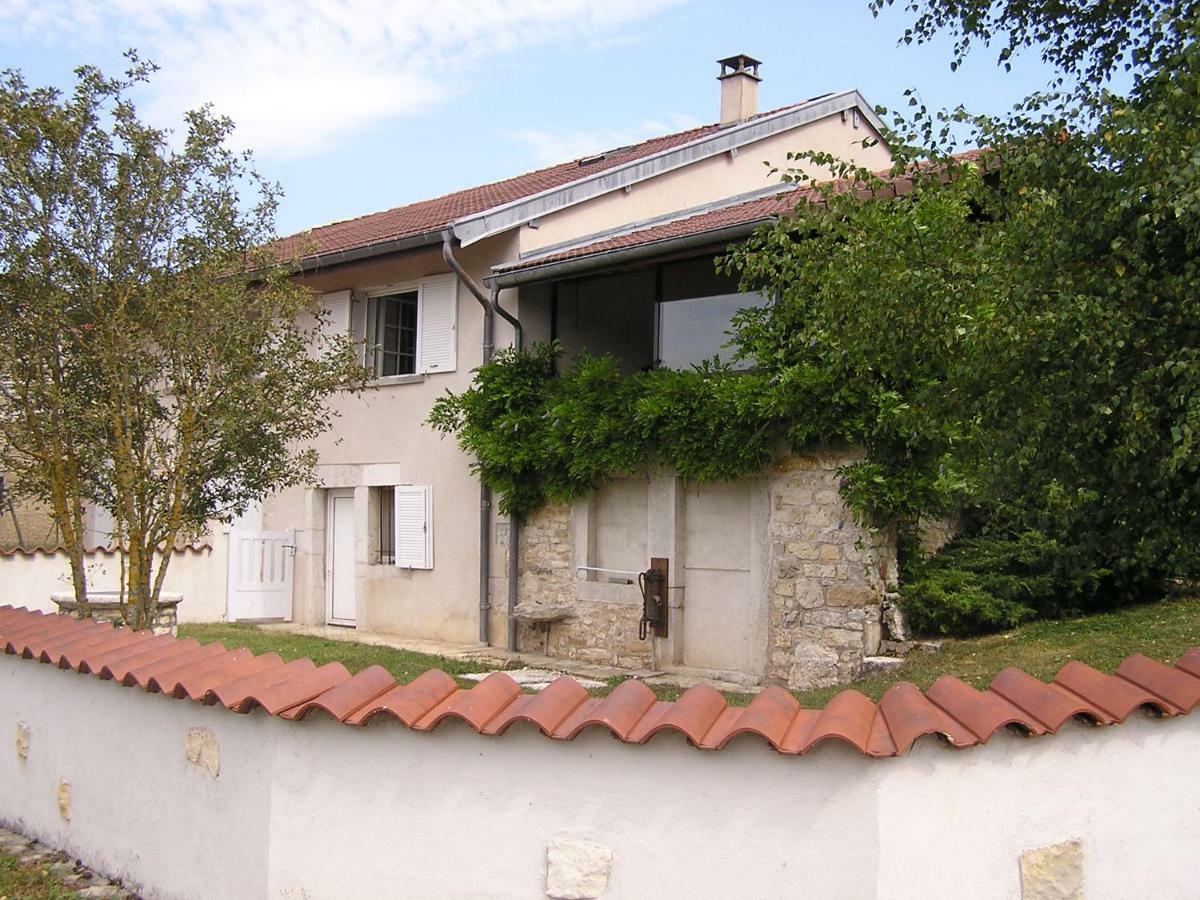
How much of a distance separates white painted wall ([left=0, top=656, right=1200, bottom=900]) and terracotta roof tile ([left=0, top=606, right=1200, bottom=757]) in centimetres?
9

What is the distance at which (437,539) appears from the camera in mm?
12570

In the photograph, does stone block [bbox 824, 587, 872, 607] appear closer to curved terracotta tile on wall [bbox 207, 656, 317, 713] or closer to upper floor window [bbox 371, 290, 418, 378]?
curved terracotta tile on wall [bbox 207, 656, 317, 713]

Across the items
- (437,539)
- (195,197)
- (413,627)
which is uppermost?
(195,197)

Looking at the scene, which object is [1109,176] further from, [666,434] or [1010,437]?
[666,434]

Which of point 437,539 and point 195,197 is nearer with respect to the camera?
point 195,197

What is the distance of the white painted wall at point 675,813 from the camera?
11.4ft

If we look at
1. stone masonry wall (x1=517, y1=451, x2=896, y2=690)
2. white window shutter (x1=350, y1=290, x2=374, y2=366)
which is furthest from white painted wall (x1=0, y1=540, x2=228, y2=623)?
stone masonry wall (x1=517, y1=451, x2=896, y2=690)

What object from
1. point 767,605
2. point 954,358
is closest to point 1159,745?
point 954,358

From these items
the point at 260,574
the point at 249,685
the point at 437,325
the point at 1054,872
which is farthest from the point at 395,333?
the point at 1054,872

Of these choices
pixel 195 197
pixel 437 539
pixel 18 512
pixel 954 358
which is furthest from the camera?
pixel 18 512

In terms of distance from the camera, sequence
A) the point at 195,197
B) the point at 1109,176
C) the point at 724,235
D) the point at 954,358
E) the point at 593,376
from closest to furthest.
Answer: the point at 1109,176 → the point at 954,358 → the point at 195,197 → the point at 724,235 → the point at 593,376

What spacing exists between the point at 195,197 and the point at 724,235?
410 cm

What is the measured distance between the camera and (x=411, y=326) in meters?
13.3

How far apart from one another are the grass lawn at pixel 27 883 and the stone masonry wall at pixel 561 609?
6.09 meters
